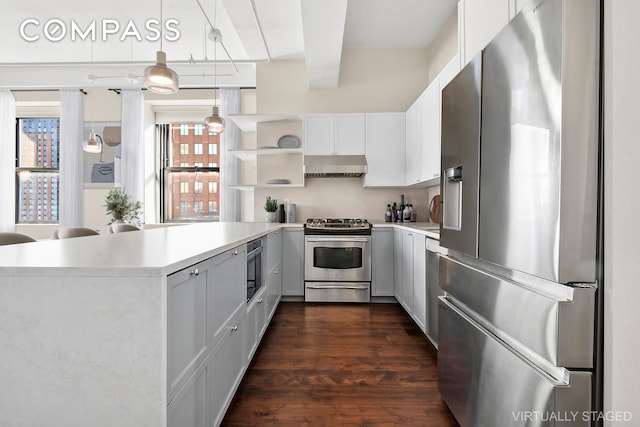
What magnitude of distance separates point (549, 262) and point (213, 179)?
5.83 metres

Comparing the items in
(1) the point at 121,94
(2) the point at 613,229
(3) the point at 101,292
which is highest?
(1) the point at 121,94

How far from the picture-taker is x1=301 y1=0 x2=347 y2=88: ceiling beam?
2928 mm

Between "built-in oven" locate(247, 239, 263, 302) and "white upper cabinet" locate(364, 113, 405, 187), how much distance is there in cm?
214

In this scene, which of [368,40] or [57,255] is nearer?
[57,255]

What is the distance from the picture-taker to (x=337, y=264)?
12.6 ft

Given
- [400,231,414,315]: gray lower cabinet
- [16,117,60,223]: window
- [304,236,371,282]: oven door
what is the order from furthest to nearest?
[16,117,60,223]: window
[304,236,371,282]: oven door
[400,231,414,315]: gray lower cabinet

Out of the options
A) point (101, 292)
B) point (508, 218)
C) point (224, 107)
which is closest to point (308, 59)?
point (224, 107)

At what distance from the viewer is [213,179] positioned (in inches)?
242

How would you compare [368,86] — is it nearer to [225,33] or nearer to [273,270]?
[225,33]

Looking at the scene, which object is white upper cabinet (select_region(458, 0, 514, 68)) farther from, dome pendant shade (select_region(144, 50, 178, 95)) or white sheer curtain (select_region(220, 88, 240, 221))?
white sheer curtain (select_region(220, 88, 240, 221))

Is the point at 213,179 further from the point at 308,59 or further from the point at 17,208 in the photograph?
the point at 17,208

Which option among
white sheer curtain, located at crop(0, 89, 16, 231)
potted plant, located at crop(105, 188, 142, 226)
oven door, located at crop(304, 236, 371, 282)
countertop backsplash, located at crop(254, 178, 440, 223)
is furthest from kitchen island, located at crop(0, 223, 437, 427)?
white sheer curtain, located at crop(0, 89, 16, 231)

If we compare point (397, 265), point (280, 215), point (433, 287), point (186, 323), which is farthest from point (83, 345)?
point (280, 215)

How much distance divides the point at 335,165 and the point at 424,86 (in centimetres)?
170
